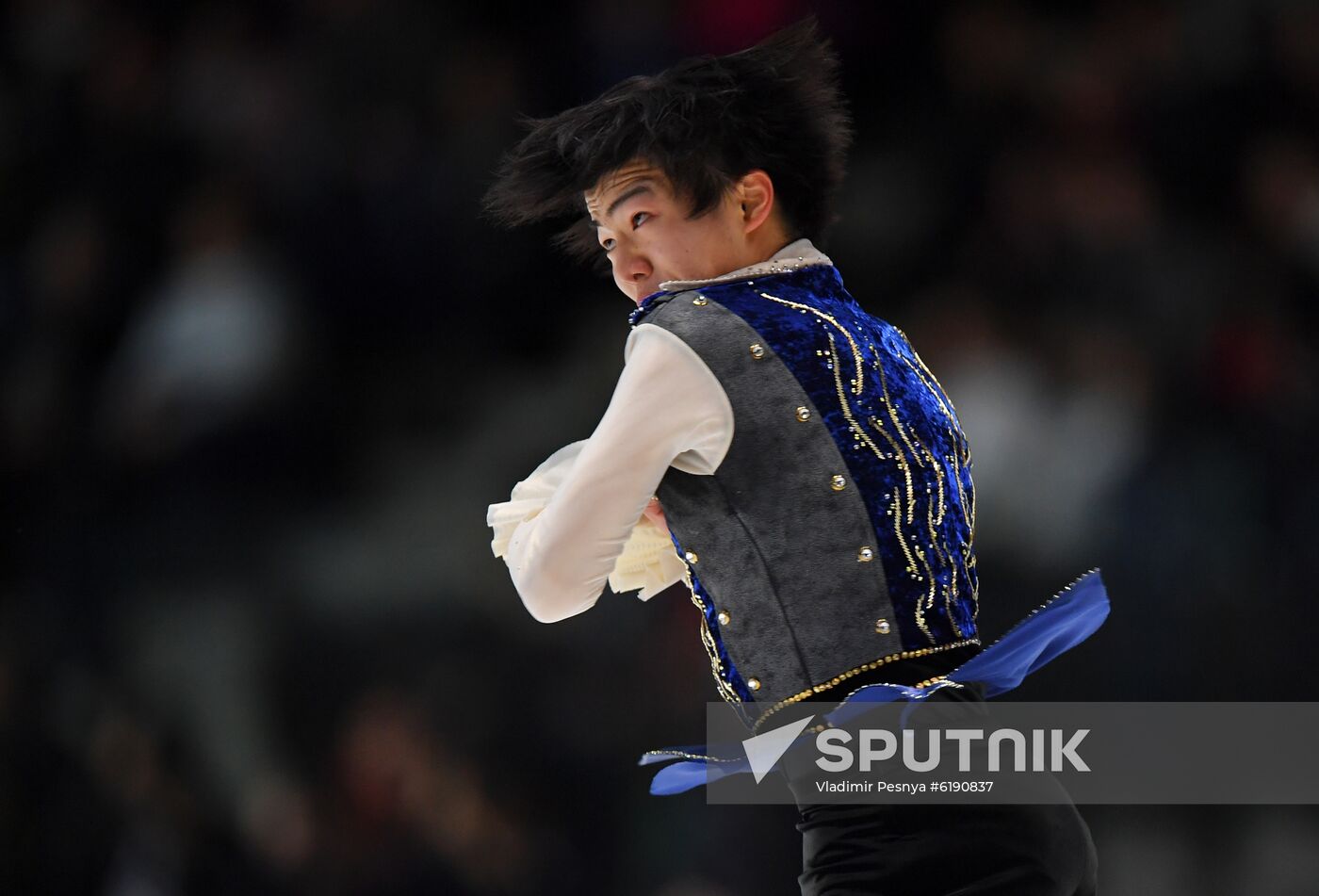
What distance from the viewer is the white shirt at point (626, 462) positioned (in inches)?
63.0

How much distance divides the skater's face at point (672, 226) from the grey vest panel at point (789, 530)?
0.60 ft

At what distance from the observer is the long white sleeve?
5.24 feet

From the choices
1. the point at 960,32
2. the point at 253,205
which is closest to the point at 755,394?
the point at 960,32

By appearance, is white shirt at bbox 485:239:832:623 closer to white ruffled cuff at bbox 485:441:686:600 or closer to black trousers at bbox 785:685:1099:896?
white ruffled cuff at bbox 485:441:686:600

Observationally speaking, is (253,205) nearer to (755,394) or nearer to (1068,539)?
(1068,539)

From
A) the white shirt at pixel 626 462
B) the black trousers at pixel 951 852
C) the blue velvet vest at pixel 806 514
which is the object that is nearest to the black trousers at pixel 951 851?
the black trousers at pixel 951 852

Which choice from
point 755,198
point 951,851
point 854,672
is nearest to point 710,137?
point 755,198

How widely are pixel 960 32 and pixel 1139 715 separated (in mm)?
1909

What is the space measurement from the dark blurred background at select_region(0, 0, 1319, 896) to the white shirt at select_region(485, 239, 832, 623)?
1.95 metres

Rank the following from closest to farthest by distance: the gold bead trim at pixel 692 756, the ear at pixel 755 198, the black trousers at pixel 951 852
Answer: the black trousers at pixel 951 852 < the gold bead trim at pixel 692 756 < the ear at pixel 755 198

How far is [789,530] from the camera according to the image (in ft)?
5.32

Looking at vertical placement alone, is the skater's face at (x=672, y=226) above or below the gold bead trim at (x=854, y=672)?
above

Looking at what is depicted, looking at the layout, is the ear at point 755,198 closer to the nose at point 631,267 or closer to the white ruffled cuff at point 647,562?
the nose at point 631,267

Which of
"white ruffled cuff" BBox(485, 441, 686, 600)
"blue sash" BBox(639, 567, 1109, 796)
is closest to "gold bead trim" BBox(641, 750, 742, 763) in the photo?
"blue sash" BBox(639, 567, 1109, 796)
